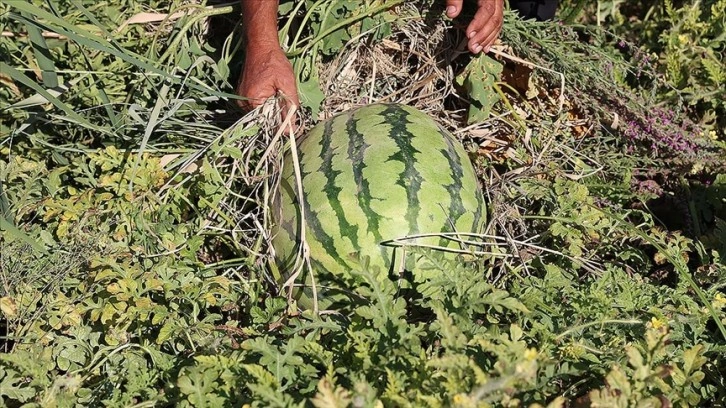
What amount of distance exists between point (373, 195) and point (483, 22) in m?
0.93

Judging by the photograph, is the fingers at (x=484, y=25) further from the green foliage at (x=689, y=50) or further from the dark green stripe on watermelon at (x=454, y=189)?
the green foliage at (x=689, y=50)

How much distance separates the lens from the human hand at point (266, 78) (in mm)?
2350

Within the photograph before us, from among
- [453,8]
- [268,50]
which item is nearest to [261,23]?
[268,50]

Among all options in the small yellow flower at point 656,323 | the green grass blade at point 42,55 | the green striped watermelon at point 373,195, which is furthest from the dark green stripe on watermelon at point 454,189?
the green grass blade at point 42,55

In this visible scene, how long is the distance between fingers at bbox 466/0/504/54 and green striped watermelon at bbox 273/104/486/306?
487 mm

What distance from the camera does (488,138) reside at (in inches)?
113

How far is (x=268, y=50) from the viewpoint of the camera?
2.41 meters

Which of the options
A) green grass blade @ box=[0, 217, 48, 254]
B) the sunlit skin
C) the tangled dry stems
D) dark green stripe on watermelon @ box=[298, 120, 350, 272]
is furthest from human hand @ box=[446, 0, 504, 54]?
green grass blade @ box=[0, 217, 48, 254]

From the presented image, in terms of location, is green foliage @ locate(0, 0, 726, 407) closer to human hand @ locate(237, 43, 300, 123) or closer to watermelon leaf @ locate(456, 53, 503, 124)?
watermelon leaf @ locate(456, 53, 503, 124)

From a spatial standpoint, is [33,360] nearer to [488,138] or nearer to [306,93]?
[306,93]

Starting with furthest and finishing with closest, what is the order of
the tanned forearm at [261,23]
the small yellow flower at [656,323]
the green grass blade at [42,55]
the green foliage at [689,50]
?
the green foliage at [689,50] < the tanned forearm at [261,23] < the green grass blade at [42,55] < the small yellow flower at [656,323]

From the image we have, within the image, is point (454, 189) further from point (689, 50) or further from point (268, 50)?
point (689, 50)

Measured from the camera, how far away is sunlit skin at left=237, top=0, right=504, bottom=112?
2.35 metres

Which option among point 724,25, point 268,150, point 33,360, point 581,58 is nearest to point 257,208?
point 268,150
